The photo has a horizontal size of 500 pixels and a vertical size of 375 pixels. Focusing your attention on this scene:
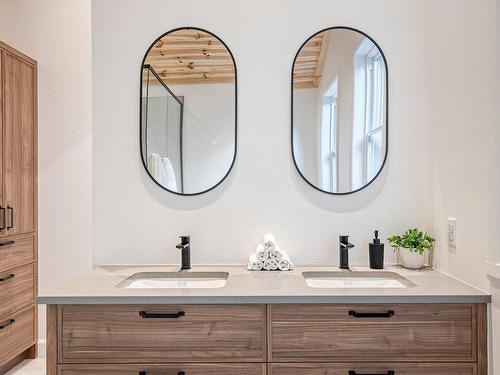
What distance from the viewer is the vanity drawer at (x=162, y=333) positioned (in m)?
1.57

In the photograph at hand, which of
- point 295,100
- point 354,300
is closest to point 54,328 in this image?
point 354,300

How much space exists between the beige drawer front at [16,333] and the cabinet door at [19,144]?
531mm

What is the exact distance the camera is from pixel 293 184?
2178mm

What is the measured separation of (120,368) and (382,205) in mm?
1317

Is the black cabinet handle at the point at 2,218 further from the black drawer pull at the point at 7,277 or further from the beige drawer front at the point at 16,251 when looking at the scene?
the black drawer pull at the point at 7,277

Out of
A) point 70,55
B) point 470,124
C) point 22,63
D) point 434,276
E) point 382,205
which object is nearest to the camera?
point 470,124

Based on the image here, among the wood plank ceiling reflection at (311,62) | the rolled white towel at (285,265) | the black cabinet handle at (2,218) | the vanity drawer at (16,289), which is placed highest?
the wood plank ceiling reflection at (311,62)

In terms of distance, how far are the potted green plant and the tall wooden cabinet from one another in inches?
88.2

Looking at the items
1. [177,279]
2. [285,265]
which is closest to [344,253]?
[285,265]

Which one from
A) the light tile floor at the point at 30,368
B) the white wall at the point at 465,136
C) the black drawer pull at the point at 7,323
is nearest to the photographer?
the white wall at the point at 465,136

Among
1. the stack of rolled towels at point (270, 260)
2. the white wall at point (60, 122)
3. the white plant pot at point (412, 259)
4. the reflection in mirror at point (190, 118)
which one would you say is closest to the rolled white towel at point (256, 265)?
the stack of rolled towels at point (270, 260)

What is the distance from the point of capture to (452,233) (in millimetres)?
1861

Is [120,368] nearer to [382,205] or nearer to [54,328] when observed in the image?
[54,328]

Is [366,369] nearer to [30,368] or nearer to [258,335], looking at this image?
[258,335]
